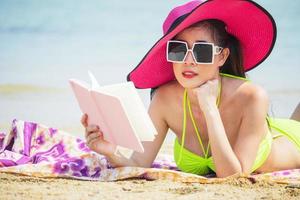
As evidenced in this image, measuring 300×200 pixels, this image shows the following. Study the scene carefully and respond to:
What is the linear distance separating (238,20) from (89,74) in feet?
4.39

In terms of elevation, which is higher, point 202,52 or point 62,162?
point 202,52

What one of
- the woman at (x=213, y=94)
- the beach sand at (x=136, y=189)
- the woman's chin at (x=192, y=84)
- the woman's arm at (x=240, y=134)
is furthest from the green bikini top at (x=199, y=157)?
the beach sand at (x=136, y=189)

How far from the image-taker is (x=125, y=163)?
4.45 meters

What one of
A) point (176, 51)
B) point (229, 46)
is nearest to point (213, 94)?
point (176, 51)

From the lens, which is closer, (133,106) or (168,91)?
(133,106)

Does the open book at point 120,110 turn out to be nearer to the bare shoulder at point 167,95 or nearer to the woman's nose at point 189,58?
the woman's nose at point 189,58

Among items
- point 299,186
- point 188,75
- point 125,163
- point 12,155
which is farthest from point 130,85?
point 12,155

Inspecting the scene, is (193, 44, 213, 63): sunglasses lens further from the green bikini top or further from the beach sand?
the beach sand

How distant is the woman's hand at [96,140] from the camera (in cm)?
408

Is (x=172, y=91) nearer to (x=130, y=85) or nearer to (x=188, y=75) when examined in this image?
(x=188, y=75)

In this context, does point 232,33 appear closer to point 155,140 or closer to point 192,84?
point 192,84

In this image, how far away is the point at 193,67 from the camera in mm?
4156

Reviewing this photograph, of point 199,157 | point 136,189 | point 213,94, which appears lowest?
point 199,157

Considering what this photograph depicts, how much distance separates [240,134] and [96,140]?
107cm
